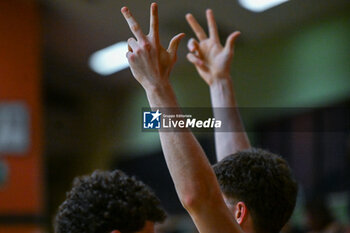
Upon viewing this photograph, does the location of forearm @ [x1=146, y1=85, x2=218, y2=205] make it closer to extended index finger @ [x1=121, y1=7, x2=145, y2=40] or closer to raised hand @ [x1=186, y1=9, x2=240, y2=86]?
extended index finger @ [x1=121, y1=7, x2=145, y2=40]

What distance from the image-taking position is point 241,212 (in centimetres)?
118

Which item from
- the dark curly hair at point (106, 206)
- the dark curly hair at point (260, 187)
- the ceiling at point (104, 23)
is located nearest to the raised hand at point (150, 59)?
the dark curly hair at point (106, 206)

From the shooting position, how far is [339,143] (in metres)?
4.17

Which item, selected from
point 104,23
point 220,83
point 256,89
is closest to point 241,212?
point 220,83

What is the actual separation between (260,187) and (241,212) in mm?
67

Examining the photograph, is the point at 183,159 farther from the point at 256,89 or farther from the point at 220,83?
the point at 256,89

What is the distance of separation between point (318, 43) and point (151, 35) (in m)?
3.57

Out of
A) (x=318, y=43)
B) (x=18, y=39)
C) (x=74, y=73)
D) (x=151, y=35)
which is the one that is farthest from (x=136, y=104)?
(x=151, y=35)

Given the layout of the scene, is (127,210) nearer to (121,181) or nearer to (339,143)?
(121,181)

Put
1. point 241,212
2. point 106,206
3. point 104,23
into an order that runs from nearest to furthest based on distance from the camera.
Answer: point 106,206, point 241,212, point 104,23

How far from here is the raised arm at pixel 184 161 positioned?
0.98 metres

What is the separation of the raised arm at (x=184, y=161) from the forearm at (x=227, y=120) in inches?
21.4

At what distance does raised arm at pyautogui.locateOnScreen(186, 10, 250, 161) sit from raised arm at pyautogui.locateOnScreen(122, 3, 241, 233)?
55 centimetres

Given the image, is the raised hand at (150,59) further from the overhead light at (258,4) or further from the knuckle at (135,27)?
the overhead light at (258,4)
